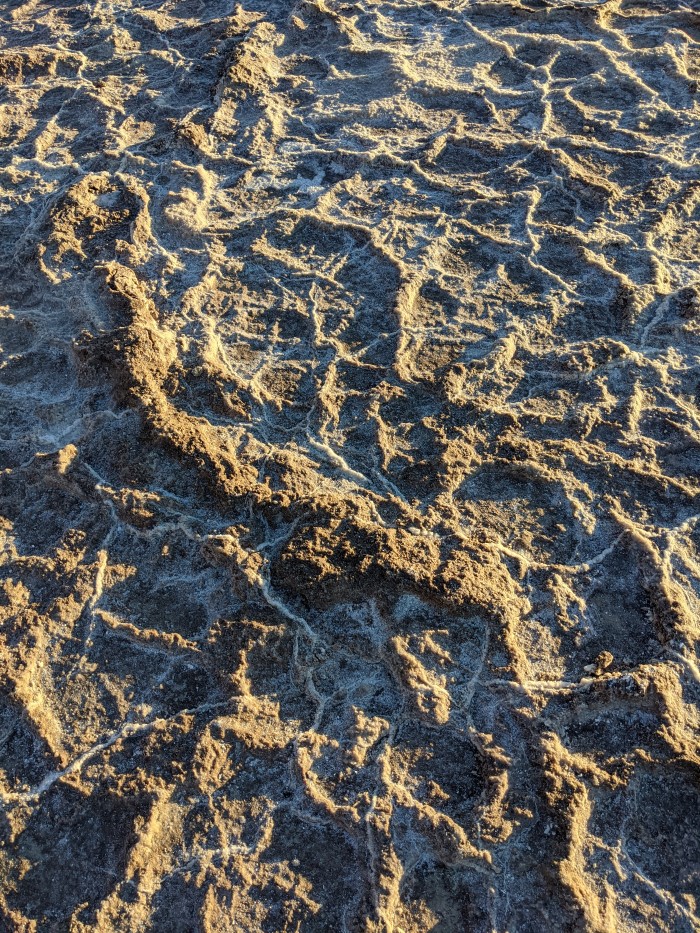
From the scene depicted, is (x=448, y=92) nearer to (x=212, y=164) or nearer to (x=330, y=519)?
(x=212, y=164)

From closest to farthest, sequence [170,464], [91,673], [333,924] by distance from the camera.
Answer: [333,924] → [91,673] → [170,464]

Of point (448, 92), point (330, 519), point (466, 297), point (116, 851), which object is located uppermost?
point (448, 92)

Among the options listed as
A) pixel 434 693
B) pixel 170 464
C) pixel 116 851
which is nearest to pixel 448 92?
pixel 170 464

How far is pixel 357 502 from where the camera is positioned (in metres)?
2.08

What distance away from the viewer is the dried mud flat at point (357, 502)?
1.58 metres

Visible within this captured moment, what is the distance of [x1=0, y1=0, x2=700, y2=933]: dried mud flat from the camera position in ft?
5.18

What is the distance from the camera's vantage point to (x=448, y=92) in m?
3.45

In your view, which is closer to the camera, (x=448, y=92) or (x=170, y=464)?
(x=170, y=464)

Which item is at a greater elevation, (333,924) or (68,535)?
(68,535)

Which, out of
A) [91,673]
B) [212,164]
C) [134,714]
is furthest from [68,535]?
[212,164]

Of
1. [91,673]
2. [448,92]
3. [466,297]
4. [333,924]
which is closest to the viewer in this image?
[333,924]

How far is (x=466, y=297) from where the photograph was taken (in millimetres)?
2631

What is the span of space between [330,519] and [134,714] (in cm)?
69

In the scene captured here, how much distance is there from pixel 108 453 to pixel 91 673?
0.68 metres
